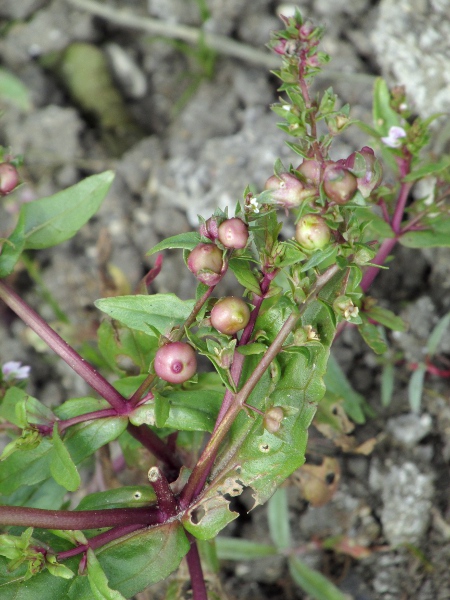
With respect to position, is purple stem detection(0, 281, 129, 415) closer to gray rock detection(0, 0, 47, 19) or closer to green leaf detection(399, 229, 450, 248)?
green leaf detection(399, 229, 450, 248)

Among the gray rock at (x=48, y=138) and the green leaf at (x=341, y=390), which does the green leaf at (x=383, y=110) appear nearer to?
the green leaf at (x=341, y=390)

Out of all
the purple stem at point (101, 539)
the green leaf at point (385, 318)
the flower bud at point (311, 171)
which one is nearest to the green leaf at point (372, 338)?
the green leaf at point (385, 318)

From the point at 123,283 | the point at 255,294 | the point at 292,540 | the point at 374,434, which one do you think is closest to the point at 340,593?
the point at 292,540

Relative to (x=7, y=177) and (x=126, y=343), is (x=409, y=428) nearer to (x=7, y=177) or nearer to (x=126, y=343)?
(x=126, y=343)

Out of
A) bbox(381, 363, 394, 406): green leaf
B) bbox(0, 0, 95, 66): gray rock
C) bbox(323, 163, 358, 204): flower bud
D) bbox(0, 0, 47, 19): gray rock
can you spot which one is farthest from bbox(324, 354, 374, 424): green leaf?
bbox(0, 0, 47, 19): gray rock

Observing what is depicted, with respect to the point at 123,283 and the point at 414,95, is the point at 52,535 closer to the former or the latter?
the point at 123,283

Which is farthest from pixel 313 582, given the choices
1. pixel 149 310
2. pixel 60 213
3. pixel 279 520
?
pixel 60 213
